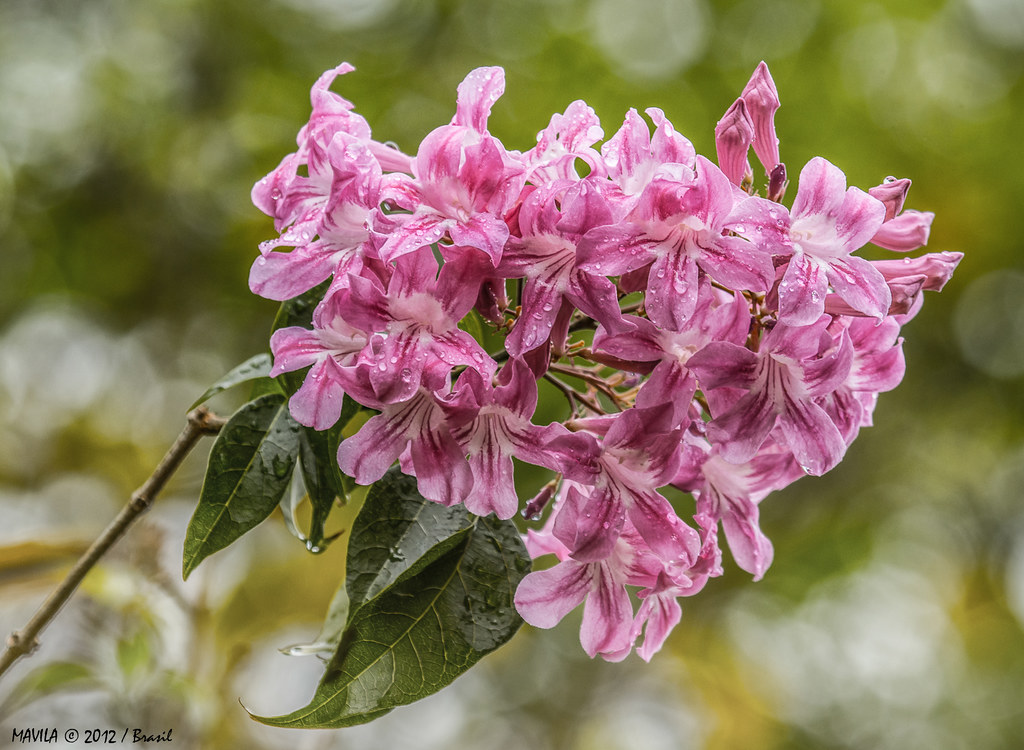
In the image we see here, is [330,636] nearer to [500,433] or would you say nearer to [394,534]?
[394,534]

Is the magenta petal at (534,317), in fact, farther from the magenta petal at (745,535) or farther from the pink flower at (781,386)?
the magenta petal at (745,535)

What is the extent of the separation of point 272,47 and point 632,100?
195 centimetres

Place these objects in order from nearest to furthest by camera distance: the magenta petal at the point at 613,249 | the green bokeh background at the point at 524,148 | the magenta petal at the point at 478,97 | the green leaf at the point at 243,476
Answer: the magenta petal at the point at 613,249 < the magenta petal at the point at 478,97 < the green leaf at the point at 243,476 < the green bokeh background at the point at 524,148

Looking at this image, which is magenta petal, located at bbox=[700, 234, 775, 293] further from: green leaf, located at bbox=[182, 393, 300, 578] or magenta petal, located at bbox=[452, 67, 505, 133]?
green leaf, located at bbox=[182, 393, 300, 578]

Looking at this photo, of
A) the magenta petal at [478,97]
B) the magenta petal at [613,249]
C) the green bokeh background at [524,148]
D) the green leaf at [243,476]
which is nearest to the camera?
the magenta petal at [613,249]

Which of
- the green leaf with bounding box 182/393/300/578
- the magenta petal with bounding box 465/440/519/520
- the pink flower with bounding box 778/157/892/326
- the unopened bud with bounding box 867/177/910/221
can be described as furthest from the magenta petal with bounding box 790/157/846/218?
the green leaf with bounding box 182/393/300/578

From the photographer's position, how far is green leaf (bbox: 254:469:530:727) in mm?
803

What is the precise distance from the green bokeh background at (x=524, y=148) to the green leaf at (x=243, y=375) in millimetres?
2428

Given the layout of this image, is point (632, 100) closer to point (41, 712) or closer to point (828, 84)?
point (828, 84)

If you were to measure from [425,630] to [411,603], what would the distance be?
0.03m

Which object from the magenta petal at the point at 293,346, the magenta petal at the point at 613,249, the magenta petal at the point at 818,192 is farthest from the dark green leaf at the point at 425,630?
the magenta petal at the point at 818,192

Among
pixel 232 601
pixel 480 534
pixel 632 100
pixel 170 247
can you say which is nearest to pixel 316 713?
pixel 480 534

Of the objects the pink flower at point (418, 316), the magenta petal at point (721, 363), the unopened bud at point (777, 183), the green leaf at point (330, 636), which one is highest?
the unopened bud at point (777, 183)

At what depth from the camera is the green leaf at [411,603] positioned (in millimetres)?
803
